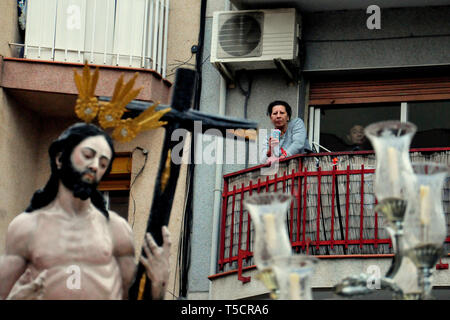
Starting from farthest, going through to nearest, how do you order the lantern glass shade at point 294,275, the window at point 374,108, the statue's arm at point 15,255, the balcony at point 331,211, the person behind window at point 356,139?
the window at point 374,108 < the person behind window at point 356,139 < the balcony at point 331,211 < the statue's arm at point 15,255 < the lantern glass shade at point 294,275

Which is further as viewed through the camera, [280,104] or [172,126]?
[280,104]

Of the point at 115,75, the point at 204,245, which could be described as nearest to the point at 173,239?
the point at 204,245

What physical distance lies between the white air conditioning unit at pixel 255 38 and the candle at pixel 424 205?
8500mm

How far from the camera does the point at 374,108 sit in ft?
67.2

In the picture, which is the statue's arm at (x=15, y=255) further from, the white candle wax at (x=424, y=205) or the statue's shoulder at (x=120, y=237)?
the white candle wax at (x=424, y=205)

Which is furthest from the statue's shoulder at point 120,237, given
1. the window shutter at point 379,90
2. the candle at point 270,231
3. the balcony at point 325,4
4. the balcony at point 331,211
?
the window shutter at point 379,90

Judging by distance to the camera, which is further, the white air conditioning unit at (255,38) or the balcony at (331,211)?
the white air conditioning unit at (255,38)

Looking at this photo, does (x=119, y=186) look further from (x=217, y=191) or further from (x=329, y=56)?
(x=329, y=56)

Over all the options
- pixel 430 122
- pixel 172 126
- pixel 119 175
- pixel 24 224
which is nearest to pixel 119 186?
pixel 119 175

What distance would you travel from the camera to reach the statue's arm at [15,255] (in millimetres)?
12148

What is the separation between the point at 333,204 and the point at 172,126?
5.62 m

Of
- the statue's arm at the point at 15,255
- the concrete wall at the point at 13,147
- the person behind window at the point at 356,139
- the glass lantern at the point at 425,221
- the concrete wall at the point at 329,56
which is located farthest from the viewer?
the concrete wall at the point at 329,56

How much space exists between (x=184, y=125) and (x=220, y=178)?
7289mm

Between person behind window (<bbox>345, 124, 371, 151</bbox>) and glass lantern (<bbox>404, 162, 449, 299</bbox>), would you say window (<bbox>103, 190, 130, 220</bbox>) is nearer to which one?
person behind window (<bbox>345, 124, 371, 151</bbox>)
